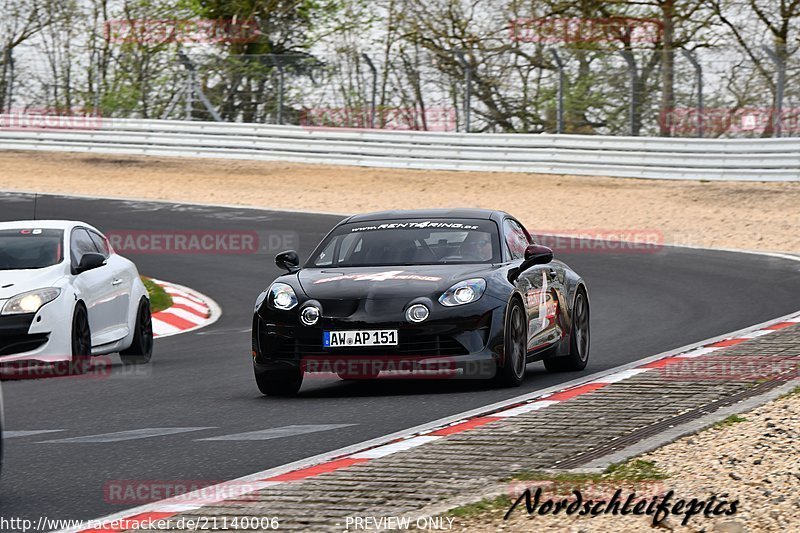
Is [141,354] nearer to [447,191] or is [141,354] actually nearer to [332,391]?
[332,391]

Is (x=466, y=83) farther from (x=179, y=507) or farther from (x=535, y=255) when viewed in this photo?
(x=179, y=507)

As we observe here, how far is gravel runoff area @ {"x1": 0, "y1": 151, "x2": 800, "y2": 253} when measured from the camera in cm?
2603

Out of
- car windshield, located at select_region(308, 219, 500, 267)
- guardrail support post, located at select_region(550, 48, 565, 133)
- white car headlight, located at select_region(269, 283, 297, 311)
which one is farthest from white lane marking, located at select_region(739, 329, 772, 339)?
guardrail support post, located at select_region(550, 48, 565, 133)

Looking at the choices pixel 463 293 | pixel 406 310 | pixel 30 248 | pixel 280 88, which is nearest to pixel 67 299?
pixel 30 248

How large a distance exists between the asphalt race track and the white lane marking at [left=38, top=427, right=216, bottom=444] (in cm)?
2

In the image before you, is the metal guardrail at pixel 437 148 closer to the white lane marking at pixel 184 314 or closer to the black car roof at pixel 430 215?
the white lane marking at pixel 184 314

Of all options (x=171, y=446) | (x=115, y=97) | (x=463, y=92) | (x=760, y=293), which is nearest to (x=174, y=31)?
(x=115, y=97)

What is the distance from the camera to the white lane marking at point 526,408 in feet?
27.7

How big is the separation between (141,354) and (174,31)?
94.7ft

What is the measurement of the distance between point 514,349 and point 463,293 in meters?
0.58

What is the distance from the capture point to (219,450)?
7.56 meters

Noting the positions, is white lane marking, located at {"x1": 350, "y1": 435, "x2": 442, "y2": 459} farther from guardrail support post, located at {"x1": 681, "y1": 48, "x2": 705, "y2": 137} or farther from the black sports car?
guardrail support post, located at {"x1": 681, "y1": 48, "x2": 705, "y2": 137}

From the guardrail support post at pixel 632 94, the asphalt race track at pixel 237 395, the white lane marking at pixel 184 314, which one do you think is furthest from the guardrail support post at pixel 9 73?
the white lane marking at pixel 184 314

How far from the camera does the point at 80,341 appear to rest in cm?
1205
